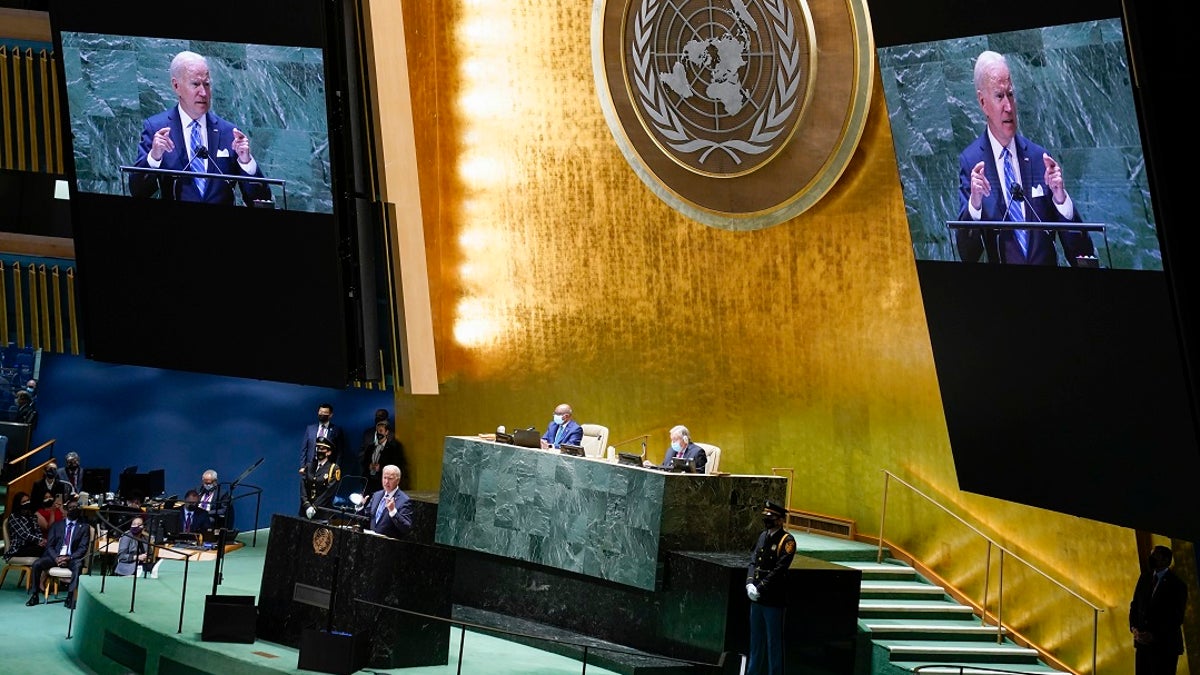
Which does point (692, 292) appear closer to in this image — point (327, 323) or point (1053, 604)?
point (1053, 604)

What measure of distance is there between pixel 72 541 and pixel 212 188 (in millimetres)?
6176

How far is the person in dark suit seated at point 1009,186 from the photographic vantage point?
309 inches

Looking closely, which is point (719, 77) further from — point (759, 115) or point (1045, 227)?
point (1045, 227)

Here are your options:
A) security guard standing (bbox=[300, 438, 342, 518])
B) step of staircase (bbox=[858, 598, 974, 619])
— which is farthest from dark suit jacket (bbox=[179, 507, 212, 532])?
step of staircase (bbox=[858, 598, 974, 619])

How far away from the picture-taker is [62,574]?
1405cm

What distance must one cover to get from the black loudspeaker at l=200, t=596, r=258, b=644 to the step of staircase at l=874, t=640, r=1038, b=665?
4527 mm

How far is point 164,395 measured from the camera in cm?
1769

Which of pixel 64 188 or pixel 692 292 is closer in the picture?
pixel 692 292

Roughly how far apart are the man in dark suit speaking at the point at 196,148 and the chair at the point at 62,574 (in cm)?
551

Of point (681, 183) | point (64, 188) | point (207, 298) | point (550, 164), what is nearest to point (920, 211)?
point (207, 298)

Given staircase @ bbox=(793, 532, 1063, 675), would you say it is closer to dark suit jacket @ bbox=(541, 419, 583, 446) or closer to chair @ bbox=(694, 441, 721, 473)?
chair @ bbox=(694, 441, 721, 473)

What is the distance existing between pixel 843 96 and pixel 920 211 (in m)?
3.94

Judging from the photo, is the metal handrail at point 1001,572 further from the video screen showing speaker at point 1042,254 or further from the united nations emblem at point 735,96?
the video screen showing speaker at point 1042,254

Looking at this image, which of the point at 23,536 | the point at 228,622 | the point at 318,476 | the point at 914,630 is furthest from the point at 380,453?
the point at 914,630
